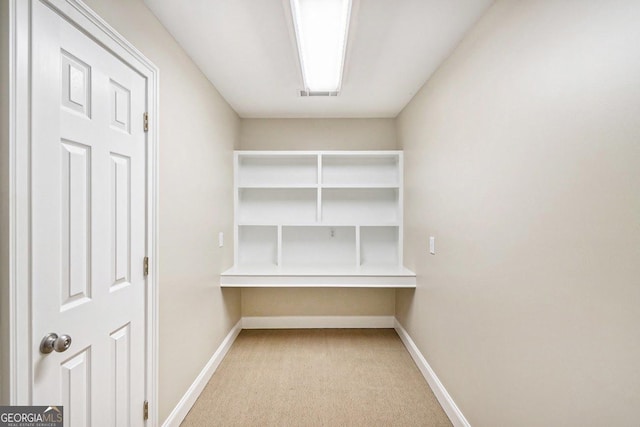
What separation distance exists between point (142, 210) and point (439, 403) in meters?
2.28

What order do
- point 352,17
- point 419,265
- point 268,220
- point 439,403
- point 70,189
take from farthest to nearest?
point 268,220, point 419,265, point 439,403, point 352,17, point 70,189

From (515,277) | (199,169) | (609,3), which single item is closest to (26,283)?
(199,169)

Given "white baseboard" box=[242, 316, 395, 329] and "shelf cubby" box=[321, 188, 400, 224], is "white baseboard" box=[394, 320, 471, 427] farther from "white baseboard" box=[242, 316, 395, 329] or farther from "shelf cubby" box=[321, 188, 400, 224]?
"shelf cubby" box=[321, 188, 400, 224]

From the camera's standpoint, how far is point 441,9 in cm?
158

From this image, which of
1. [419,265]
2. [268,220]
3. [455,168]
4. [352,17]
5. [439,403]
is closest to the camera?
[352,17]

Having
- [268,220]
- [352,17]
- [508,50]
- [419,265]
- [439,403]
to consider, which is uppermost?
[352,17]

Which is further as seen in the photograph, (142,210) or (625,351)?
(142,210)

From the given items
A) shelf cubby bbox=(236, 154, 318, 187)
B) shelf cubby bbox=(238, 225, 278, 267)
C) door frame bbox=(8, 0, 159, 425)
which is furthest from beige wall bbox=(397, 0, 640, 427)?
shelf cubby bbox=(238, 225, 278, 267)

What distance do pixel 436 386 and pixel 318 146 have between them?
8.20 ft

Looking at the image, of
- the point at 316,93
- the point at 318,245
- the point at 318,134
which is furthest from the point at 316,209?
the point at 316,93

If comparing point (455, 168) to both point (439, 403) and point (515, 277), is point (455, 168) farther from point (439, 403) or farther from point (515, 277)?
point (439, 403)

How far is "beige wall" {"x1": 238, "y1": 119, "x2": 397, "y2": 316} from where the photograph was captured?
11.2 ft
